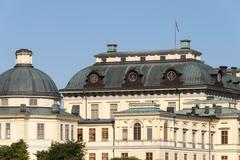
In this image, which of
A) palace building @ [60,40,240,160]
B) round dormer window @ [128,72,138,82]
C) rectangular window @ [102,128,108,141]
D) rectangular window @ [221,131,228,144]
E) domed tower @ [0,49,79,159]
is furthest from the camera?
round dormer window @ [128,72,138,82]

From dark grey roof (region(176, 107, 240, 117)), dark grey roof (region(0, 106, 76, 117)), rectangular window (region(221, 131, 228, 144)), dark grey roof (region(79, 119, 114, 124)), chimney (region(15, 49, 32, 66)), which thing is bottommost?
rectangular window (region(221, 131, 228, 144))

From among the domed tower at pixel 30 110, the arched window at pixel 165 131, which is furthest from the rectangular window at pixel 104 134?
the arched window at pixel 165 131

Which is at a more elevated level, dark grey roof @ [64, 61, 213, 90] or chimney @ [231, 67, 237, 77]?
chimney @ [231, 67, 237, 77]

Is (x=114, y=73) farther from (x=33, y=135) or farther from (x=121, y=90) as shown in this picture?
(x=33, y=135)

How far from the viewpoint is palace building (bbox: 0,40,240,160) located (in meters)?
153

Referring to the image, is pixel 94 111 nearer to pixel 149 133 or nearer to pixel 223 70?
pixel 223 70

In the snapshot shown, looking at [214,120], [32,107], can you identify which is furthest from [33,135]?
[214,120]

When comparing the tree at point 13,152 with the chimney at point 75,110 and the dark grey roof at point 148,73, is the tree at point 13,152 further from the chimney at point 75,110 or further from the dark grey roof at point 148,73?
the dark grey roof at point 148,73

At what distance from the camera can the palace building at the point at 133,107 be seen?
153125 mm

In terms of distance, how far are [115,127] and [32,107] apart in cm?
1023

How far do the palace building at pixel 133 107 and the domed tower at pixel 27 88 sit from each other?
112 mm

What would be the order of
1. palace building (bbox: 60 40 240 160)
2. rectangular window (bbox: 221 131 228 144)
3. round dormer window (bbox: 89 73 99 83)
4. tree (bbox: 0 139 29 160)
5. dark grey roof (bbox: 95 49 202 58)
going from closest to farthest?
1. tree (bbox: 0 139 29 160)
2. palace building (bbox: 60 40 240 160)
3. rectangular window (bbox: 221 131 228 144)
4. dark grey roof (bbox: 95 49 202 58)
5. round dormer window (bbox: 89 73 99 83)

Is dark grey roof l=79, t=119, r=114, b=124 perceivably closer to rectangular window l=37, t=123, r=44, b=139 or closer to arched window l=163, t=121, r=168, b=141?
arched window l=163, t=121, r=168, b=141

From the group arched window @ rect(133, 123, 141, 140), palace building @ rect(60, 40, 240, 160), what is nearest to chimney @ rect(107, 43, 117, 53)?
palace building @ rect(60, 40, 240, 160)
